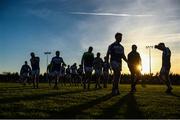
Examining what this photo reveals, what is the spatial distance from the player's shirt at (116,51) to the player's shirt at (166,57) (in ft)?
14.9

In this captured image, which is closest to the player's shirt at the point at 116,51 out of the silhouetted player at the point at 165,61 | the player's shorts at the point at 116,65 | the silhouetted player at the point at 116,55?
the silhouetted player at the point at 116,55

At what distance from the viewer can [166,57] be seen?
2188 cm

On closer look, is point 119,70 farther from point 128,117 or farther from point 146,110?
point 128,117

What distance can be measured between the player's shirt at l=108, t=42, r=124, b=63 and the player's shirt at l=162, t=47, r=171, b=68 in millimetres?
4532

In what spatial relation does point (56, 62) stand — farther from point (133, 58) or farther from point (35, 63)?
point (133, 58)

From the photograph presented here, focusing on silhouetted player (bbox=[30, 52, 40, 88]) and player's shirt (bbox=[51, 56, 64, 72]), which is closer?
player's shirt (bbox=[51, 56, 64, 72])

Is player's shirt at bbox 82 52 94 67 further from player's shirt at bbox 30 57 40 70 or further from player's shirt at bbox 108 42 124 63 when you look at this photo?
player's shirt at bbox 108 42 124 63

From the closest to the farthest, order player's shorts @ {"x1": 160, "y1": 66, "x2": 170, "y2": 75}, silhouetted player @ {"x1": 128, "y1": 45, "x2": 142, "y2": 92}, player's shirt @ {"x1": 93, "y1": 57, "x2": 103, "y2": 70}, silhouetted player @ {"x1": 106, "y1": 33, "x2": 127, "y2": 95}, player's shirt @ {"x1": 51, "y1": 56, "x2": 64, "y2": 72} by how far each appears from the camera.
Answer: silhouetted player @ {"x1": 106, "y1": 33, "x2": 127, "y2": 95} → player's shorts @ {"x1": 160, "y1": 66, "x2": 170, "y2": 75} → silhouetted player @ {"x1": 128, "y1": 45, "x2": 142, "y2": 92} → player's shirt @ {"x1": 51, "y1": 56, "x2": 64, "y2": 72} → player's shirt @ {"x1": 93, "y1": 57, "x2": 103, "y2": 70}

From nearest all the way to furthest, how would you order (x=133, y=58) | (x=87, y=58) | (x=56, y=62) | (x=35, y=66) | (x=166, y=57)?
(x=166, y=57) → (x=133, y=58) → (x=87, y=58) → (x=56, y=62) → (x=35, y=66)

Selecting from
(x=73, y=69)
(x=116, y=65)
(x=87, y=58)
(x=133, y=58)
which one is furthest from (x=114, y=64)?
(x=73, y=69)

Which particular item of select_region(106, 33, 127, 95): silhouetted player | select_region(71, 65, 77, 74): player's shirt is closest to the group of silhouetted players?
select_region(106, 33, 127, 95): silhouetted player

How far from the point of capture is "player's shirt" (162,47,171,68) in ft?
71.5

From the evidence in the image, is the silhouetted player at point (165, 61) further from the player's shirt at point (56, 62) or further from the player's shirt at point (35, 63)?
the player's shirt at point (35, 63)

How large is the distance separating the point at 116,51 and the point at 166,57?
4941 mm
